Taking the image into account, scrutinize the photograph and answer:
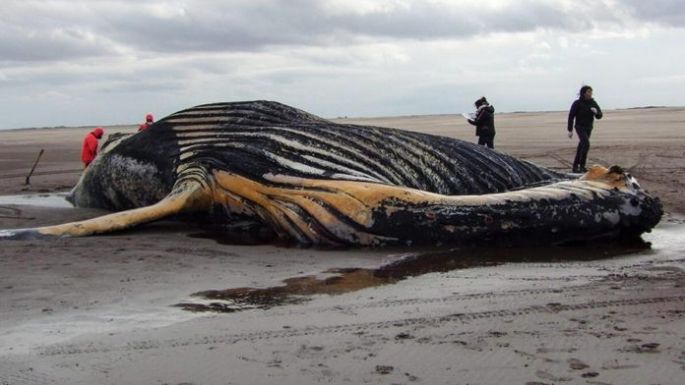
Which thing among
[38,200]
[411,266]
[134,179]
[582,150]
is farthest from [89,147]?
[411,266]

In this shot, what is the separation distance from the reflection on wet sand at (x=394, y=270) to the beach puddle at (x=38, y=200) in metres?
6.41

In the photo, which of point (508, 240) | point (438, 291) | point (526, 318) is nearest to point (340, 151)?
point (508, 240)

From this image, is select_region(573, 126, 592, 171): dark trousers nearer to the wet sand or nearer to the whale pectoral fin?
the wet sand

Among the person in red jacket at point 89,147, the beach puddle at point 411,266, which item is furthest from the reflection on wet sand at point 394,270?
the person in red jacket at point 89,147

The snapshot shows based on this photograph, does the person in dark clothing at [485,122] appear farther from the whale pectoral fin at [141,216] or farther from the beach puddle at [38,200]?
the whale pectoral fin at [141,216]

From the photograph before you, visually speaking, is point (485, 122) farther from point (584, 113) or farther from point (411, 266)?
point (411, 266)

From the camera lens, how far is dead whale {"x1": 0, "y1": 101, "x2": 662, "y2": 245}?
764 centimetres

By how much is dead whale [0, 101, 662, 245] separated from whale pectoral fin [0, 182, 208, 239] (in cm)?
1

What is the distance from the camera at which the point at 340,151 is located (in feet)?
29.8

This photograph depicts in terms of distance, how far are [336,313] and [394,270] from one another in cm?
155

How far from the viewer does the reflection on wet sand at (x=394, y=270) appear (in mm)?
5761

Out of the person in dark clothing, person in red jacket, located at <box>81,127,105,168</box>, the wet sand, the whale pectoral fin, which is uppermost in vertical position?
the person in dark clothing

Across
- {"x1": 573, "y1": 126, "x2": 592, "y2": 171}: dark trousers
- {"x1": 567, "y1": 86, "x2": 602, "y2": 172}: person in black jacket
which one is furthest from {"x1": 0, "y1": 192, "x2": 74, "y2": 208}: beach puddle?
{"x1": 567, "y1": 86, "x2": 602, "y2": 172}: person in black jacket

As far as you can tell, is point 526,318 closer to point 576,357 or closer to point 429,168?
point 576,357
